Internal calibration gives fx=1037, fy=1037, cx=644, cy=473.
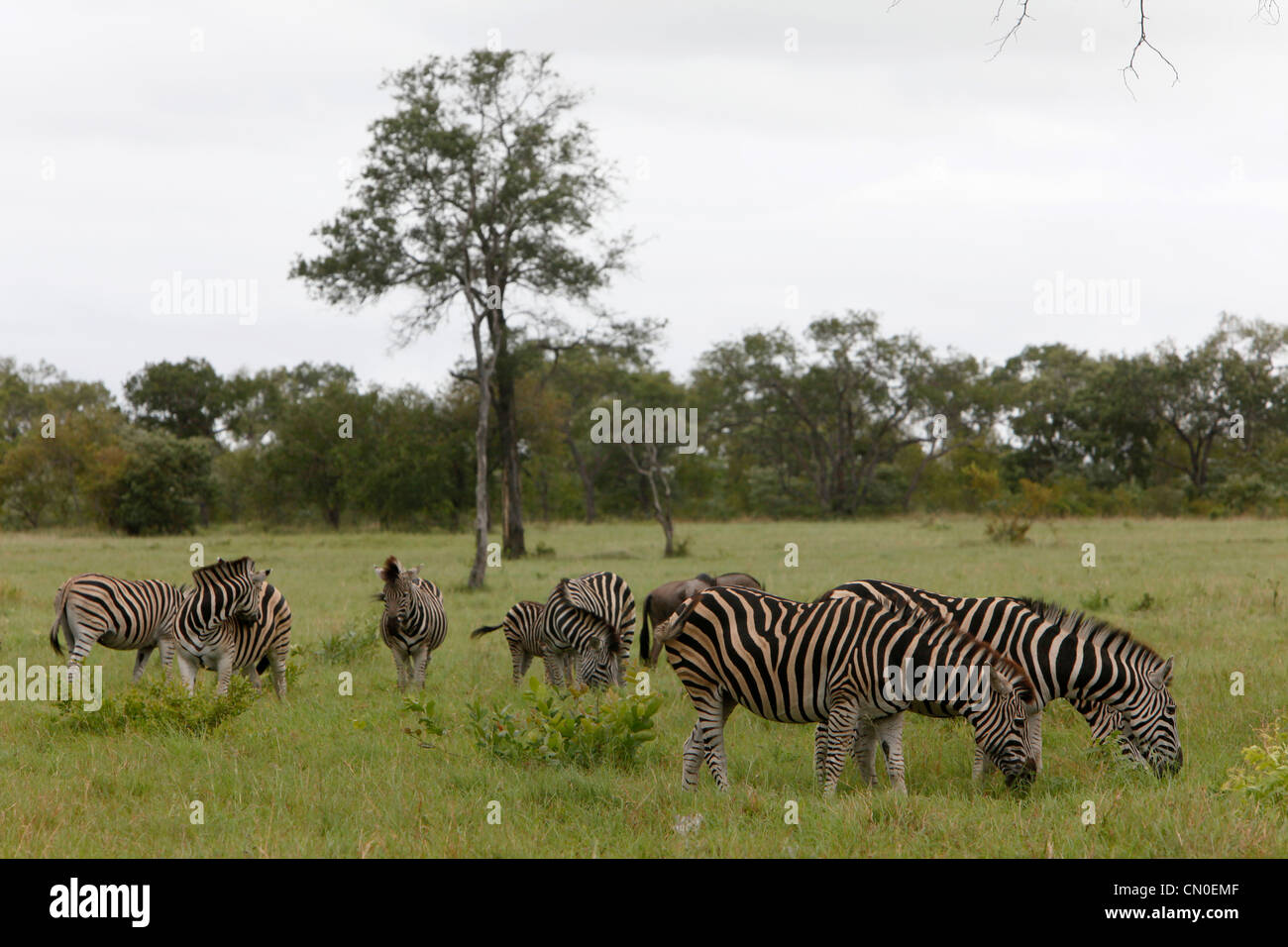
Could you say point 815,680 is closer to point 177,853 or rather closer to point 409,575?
point 177,853

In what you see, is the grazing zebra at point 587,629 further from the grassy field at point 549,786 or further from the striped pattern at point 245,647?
the striped pattern at point 245,647

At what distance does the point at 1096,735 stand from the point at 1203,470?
5351 centimetres

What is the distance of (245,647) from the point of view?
10.2 metres

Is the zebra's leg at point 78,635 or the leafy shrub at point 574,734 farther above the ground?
the zebra's leg at point 78,635

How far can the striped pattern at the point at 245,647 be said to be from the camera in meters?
9.72

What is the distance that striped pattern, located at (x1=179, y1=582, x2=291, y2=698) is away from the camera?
383 inches

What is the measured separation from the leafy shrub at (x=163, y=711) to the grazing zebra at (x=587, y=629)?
2.97m

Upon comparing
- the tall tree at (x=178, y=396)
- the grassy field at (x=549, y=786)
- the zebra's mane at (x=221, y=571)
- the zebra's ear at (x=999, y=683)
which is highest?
the tall tree at (x=178, y=396)

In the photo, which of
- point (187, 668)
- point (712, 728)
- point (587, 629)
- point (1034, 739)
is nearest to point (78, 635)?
point (187, 668)

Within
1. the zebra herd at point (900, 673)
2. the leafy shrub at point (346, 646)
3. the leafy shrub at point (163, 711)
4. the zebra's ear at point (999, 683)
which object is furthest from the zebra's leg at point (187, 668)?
the zebra's ear at point (999, 683)

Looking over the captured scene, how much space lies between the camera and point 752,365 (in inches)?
2381

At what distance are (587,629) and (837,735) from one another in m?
4.11

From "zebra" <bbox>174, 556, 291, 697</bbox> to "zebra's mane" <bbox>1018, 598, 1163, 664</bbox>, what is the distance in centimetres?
695
